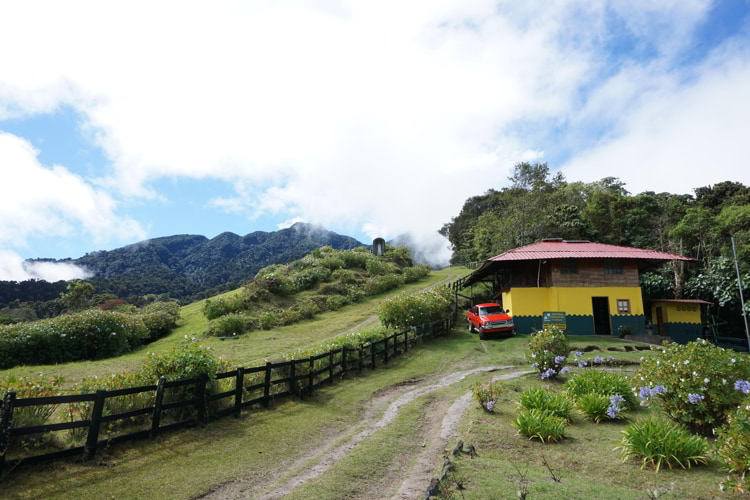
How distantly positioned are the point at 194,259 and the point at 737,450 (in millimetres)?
157379

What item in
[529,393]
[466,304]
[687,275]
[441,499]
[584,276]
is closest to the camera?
[441,499]

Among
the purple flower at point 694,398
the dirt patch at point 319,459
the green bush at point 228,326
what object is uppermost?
the green bush at point 228,326

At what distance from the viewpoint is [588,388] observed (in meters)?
10.1

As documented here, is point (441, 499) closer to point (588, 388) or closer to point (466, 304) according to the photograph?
point (588, 388)

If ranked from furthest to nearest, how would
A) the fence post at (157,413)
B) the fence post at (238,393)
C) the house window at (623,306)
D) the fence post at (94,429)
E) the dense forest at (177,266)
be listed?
the dense forest at (177,266) < the house window at (623,306) < the fence post at (238,393) < the fence post at (157,413) < the fence post at (94,429)

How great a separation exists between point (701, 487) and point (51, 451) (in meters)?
9.37

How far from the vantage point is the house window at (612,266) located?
23.9m

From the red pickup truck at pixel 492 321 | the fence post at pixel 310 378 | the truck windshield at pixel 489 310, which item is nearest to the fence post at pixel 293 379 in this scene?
the fence post at pixel 310 378

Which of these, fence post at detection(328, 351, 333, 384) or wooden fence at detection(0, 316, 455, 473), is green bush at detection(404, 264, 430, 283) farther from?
fence post at detection(328, 351, 333, 384)

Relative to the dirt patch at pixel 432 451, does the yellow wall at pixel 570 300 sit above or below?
above

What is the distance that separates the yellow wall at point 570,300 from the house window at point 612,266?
1.00 metres

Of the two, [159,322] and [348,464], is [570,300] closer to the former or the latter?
[348,464]

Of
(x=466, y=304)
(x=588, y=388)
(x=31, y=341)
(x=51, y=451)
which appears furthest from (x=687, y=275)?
(x=31, y=341)

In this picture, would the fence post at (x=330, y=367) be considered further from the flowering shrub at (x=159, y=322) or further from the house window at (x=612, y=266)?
the house window at (x=612, y=266)
